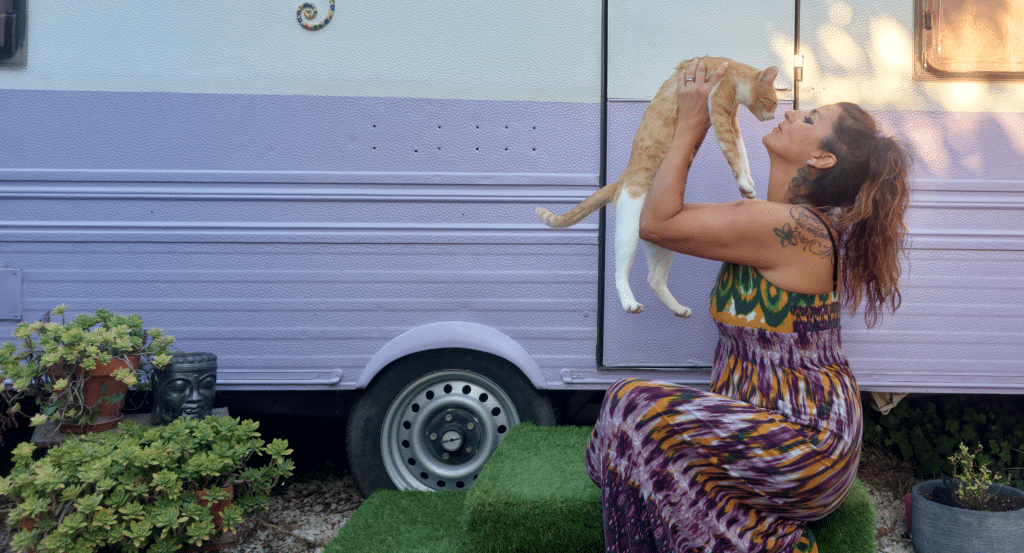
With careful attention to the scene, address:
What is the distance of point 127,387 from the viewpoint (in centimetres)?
252

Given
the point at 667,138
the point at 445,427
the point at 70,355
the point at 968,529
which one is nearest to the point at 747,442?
the point at 667,138

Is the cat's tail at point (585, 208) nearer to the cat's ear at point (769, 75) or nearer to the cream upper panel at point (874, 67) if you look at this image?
the cat's ear at point (769, 75)

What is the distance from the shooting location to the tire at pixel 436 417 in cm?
265

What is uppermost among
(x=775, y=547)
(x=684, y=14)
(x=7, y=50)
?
(x=684, y=14)

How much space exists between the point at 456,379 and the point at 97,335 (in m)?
1.38

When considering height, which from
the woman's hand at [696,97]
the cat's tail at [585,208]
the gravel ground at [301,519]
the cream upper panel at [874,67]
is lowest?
the gravel ground at [301,519]

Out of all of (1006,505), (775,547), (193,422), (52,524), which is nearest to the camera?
(775,547)

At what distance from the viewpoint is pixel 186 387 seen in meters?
2.44

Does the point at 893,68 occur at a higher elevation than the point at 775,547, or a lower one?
higher

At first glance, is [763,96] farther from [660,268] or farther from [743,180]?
[660,268]

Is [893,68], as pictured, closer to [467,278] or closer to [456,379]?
[467,278]

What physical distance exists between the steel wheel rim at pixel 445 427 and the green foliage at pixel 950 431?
7.66ft

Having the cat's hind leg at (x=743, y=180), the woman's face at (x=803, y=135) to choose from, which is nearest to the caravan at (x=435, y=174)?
the cat's hind leg at (x=743, y=180)

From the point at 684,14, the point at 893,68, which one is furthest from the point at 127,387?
the point at 893,68
